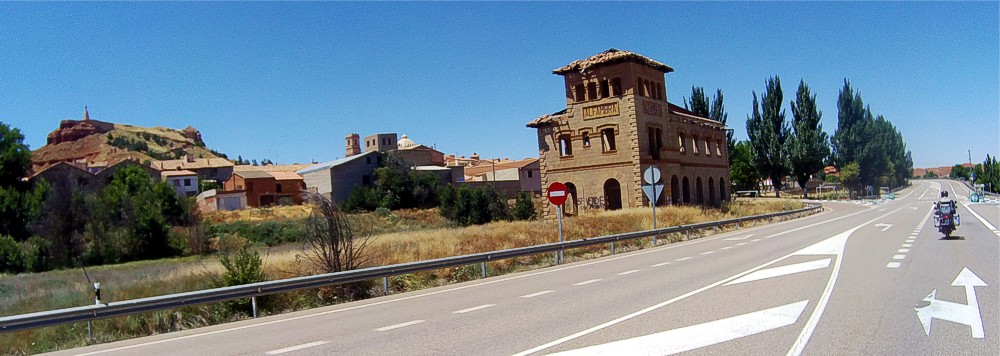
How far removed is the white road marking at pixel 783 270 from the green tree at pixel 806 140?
6757cm

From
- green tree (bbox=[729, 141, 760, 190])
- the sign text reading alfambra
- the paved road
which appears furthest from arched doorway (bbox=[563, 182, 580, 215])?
green tree (bbox=[729, 141, 760, 190])

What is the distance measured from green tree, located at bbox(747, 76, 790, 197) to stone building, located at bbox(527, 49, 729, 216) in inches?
1324

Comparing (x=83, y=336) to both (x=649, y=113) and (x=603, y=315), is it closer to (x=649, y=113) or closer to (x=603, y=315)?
(x=603, y=315)

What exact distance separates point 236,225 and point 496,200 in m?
22.8

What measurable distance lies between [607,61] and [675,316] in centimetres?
3728

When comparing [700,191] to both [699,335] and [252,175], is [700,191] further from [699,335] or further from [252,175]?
[252,175]

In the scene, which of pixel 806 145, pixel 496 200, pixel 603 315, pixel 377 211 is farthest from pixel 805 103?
pixel 603 315

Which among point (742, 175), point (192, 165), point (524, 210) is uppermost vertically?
point (192, 165)

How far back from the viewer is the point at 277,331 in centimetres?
1080

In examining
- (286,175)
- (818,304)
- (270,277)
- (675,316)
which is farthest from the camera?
(286,175)

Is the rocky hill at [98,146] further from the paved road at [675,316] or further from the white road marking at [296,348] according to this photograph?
the white road marking at [296,348]

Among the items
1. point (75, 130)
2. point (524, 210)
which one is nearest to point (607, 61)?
point (524, 210)

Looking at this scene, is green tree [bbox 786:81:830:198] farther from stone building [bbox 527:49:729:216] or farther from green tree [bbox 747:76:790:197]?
stone building [bbox 527:49:729:216]

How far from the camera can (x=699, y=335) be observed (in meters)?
8.41
